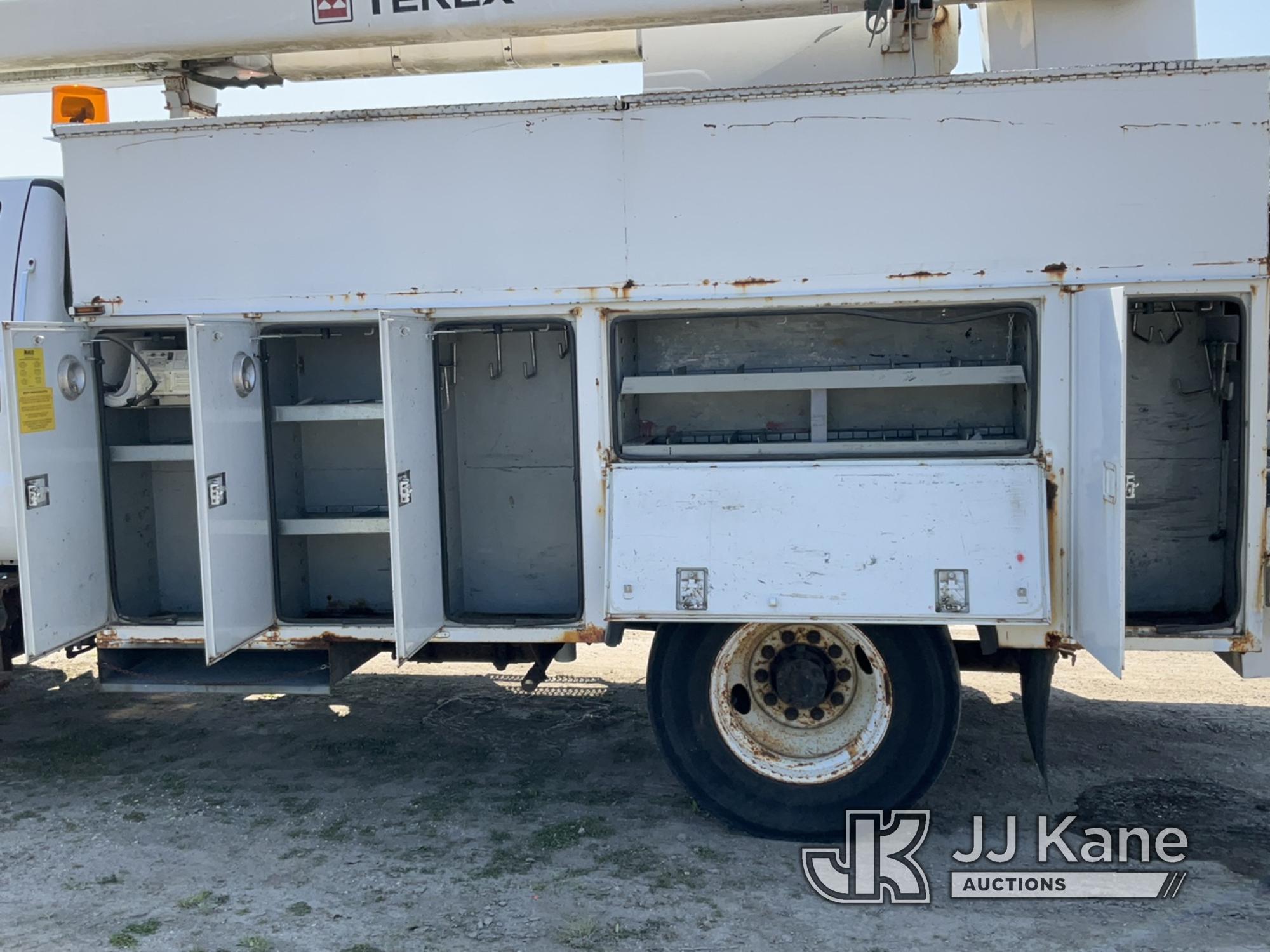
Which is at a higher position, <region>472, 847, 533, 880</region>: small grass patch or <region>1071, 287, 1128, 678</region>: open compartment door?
<region>1071, 287, 1128, 678</region>: open compartment door

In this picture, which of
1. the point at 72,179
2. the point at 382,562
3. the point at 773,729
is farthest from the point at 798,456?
the point at 72,179

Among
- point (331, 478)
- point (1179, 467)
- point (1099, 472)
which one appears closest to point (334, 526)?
point (331, 478)

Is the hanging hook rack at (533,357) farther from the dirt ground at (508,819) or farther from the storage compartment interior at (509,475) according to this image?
the dirt ground at (508,819)

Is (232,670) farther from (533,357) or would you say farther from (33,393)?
(533,357)

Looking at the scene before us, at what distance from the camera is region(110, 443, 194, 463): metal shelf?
16.5 ft

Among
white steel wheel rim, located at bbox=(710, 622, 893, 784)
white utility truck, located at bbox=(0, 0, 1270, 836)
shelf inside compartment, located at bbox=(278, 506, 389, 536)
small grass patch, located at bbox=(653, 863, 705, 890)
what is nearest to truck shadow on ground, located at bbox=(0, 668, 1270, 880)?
small grass patch, located at bbox=(653, 863, 705, 890)


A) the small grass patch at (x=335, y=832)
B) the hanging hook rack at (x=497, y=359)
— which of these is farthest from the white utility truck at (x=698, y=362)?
the small grass patch at (x=335, y=832)

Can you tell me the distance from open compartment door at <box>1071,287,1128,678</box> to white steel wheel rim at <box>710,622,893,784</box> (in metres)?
0.80

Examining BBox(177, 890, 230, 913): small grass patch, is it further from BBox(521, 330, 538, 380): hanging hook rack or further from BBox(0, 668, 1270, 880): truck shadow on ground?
BBox(521, 330, 538, 380): hanging hook rack

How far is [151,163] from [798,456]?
2.92 meters

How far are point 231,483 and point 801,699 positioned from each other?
244 centimetres

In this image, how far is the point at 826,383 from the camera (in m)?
4.65

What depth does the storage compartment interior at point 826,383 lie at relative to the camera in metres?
4.64

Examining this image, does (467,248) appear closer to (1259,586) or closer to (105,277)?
(105,277)
